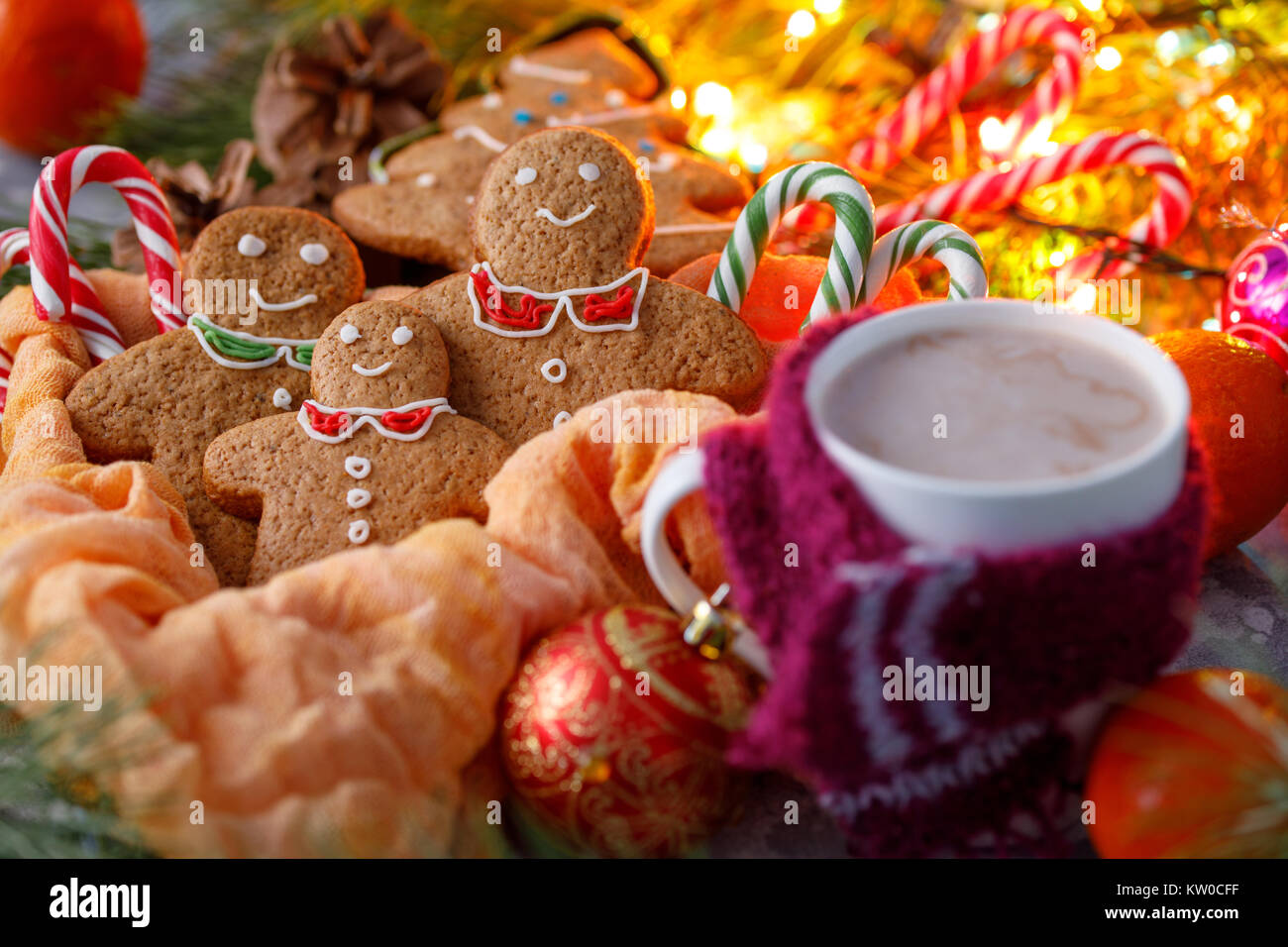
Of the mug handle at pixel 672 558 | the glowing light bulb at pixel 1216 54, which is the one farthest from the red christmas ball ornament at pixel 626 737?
the glowing light bulb at pixel 1216 54

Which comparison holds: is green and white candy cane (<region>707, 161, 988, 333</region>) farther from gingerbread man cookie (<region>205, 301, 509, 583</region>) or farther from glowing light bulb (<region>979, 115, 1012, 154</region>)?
glowing light bulb (<region>979, 115, 1012, 154</region>)

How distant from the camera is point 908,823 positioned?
859 mm

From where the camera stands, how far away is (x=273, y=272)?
4.30 feet

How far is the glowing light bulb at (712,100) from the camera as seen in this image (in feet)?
6.42

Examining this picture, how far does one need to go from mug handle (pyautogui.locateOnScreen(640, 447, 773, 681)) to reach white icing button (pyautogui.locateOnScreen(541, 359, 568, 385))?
268 millimetres

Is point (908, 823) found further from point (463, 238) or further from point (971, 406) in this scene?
point (463, 238)

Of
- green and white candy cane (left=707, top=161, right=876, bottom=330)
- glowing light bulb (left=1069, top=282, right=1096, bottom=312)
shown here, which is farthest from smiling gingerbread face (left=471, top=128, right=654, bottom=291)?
glowing light bulb (left=1069, top=282, right=1096, bottom=312)

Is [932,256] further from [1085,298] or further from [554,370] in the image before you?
[554,370]

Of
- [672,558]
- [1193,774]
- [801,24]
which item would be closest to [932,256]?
[672,558]

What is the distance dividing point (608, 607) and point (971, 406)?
0.37 m

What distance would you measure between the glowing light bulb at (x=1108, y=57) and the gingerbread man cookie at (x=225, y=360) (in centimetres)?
125

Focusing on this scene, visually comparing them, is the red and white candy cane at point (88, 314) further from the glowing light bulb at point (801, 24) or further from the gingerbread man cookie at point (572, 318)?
the glowing light bulb at point (801, 24)

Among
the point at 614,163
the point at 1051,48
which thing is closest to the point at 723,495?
the point at 614,163
